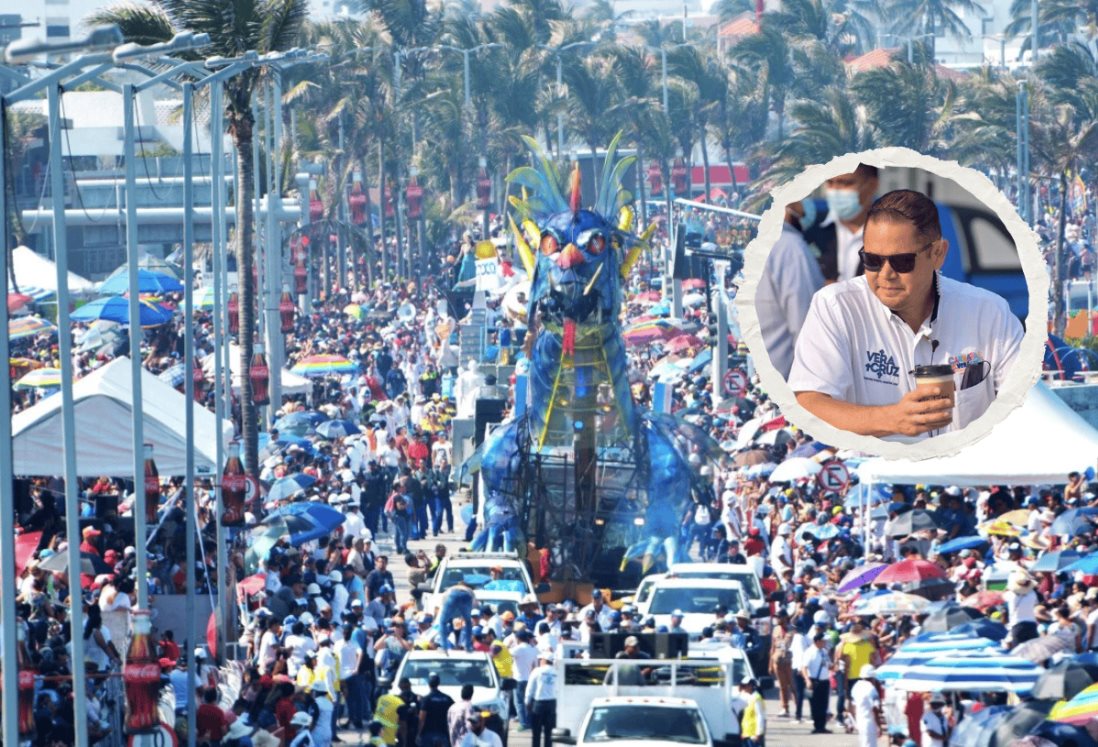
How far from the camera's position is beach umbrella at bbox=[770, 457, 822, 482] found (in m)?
35.9

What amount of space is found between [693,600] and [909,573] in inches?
114

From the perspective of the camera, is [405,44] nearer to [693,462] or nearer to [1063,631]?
[693,462]

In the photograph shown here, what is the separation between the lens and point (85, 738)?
1919 cm

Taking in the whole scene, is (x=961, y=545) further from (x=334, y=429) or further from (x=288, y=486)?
(x=334, y=429)

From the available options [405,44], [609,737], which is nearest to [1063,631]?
[609,737]

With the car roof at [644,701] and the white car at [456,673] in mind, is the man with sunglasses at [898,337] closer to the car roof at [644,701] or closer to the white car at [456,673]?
the car roof at [644,701]

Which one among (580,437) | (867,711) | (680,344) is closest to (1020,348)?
(867,711)

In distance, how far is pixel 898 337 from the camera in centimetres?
860

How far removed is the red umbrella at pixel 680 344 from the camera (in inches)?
2322

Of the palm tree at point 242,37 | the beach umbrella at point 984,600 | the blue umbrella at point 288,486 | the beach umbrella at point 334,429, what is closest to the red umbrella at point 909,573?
the beach umbrella at point 984,600

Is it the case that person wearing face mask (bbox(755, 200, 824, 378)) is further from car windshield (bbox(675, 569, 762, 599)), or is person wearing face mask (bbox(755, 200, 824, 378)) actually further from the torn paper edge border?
car windshield (bbox(675, 569, 762, 599))

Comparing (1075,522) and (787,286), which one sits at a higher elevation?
(787,286)

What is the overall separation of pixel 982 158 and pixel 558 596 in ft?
177

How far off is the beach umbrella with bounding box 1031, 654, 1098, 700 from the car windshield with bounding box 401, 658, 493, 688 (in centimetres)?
665
